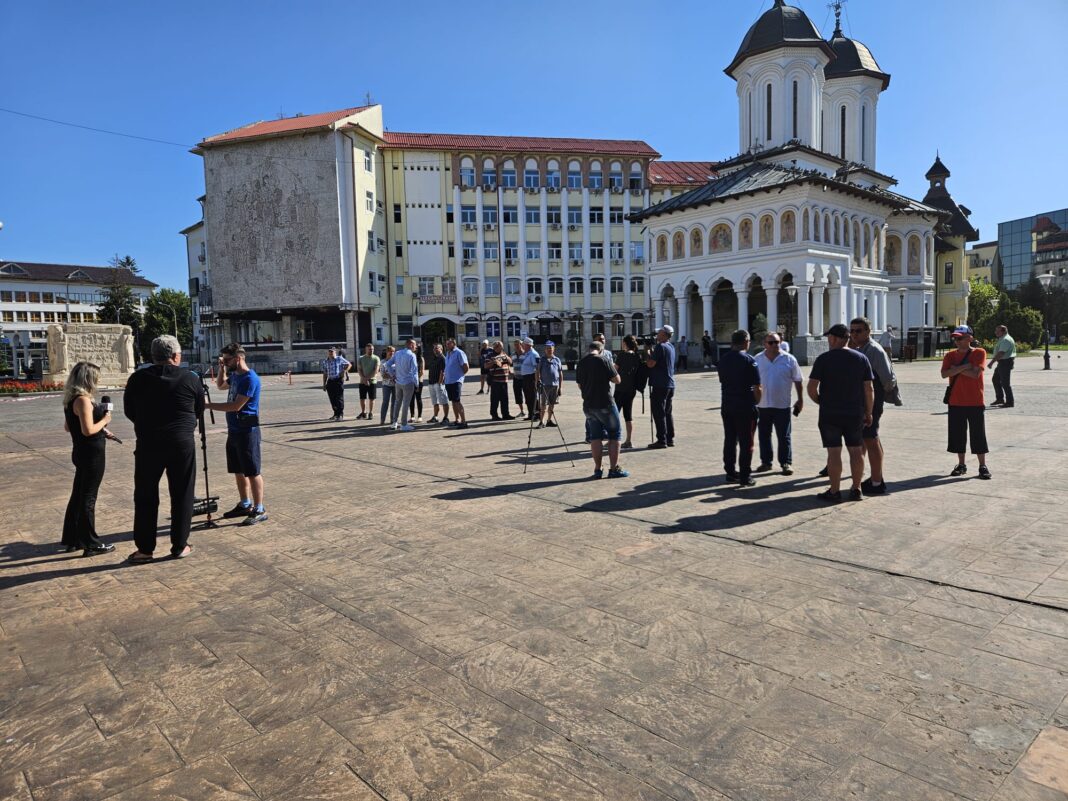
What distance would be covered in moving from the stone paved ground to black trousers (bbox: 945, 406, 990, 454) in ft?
2.27

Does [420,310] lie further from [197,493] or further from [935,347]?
[197,493]

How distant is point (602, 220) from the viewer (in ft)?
205

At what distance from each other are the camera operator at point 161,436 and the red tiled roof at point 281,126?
1959 inches

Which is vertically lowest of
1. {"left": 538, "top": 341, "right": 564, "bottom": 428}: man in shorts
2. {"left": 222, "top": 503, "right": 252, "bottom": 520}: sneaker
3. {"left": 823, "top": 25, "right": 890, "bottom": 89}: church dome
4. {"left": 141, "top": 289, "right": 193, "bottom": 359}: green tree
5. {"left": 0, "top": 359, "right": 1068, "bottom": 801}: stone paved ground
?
{"left": 0, "top": 359, "right": 1068, "bottom": 801}: stone paved ground

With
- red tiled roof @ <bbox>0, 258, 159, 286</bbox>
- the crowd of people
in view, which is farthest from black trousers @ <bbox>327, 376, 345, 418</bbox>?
red tiled roof @ <bbox>0, 258, 159, 286</bbox>

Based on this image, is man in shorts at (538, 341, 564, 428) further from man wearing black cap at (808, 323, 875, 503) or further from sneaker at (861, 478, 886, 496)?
sneaker at (861, 478, 886, 496)

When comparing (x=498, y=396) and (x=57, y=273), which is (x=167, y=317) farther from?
(x=498, y=396)

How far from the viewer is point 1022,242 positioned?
5202 inches

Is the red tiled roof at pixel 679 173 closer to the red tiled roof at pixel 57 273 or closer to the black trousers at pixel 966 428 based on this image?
the black trousers at pixel 966 428

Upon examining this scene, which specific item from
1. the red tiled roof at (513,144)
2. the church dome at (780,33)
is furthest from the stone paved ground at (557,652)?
the red tiled roof at (513,144)

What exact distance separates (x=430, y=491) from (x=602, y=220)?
2244 inches

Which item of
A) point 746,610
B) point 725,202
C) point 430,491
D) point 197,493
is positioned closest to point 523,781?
point 746,610

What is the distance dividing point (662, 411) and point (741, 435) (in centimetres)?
306

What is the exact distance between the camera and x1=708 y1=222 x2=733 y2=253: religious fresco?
41.2m
